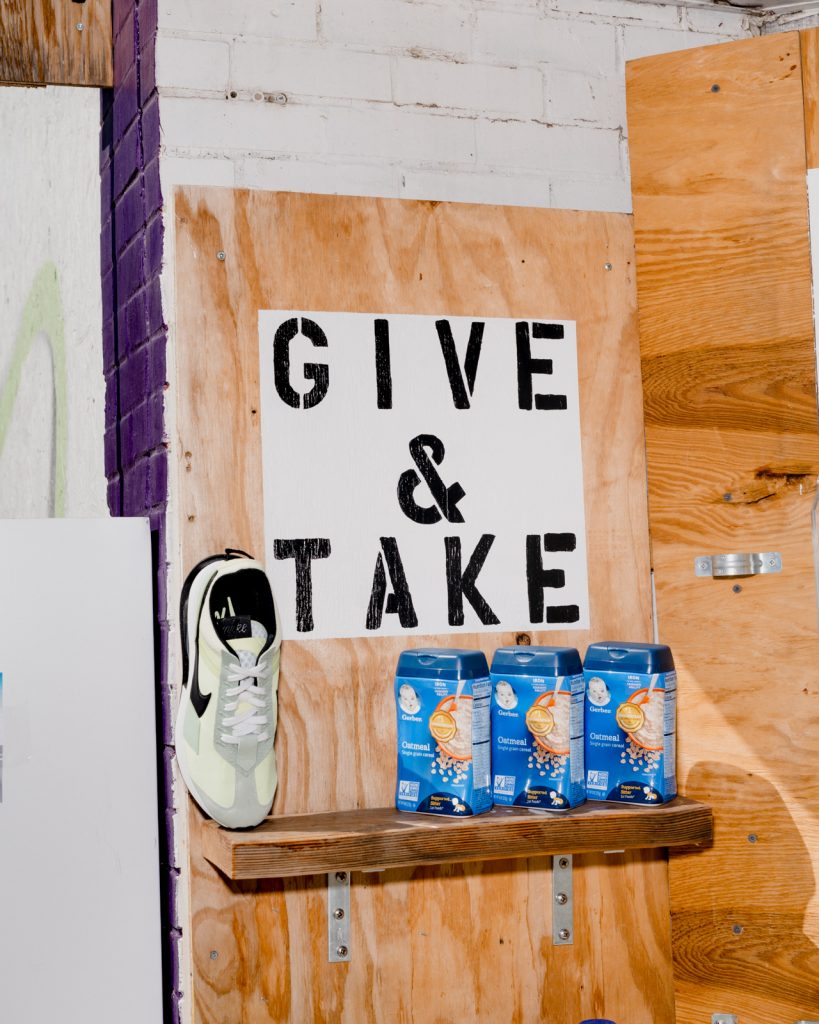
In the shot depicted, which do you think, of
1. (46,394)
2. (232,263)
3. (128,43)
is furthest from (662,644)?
(46,394)

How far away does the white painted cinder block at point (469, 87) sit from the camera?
1852 millimetres

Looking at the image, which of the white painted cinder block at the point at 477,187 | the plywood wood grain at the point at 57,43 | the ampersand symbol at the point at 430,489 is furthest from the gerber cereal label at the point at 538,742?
the plywood wood grain at the point at 57,43

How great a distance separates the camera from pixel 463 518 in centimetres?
174

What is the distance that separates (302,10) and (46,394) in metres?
1.29

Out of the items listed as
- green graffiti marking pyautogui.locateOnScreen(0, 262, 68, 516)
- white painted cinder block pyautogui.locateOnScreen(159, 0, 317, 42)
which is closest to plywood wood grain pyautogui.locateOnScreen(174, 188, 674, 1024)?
white painted cinder block pyautogui.locateOnScreen(159, 0, 317, 42)

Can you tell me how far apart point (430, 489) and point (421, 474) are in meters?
0.03

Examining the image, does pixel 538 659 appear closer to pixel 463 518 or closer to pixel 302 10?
pixel 463 518

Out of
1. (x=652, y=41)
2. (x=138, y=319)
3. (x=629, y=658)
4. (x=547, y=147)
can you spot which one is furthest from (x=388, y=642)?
(x=652, y=41)

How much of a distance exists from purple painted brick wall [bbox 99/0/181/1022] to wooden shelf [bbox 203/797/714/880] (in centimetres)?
27

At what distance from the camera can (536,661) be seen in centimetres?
162

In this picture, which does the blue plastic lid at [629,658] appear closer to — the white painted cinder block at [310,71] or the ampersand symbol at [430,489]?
the ampersand symbol at [430,489]

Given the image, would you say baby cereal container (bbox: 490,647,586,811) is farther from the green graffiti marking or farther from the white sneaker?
the green graffiti marking

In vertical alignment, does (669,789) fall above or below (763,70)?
below

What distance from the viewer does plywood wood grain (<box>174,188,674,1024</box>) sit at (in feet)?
5.35
